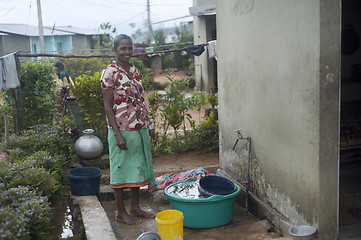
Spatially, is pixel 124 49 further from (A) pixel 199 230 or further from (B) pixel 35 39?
(B) pixel 35 39

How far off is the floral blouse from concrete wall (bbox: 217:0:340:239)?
4.29ft

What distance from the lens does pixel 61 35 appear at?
94.0ft

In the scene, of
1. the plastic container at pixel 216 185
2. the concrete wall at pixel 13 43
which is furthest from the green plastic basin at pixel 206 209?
the concrete wall at pixel 13 43

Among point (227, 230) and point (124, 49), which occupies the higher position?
point (124, 49)

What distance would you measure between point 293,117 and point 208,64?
40.6 ft

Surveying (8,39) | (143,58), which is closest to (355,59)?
(143,58)

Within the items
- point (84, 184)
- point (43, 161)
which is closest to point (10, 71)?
point (43, 161)

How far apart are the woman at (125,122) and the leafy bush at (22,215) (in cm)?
97

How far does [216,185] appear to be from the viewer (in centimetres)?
468

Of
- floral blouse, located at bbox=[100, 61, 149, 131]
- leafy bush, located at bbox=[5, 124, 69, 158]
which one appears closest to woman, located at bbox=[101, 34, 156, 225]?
floral blouse, located at bbox=[100, 61, 149, 131]

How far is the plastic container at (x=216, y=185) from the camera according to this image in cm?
456

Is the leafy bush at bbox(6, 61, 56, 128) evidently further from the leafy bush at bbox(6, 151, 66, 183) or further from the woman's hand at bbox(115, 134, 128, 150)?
the woman's hand at bbox(115, 134, 128, 150)

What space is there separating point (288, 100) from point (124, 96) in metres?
1.71

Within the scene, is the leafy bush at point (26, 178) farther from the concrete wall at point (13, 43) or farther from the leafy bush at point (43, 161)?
the concrete wall at point (13, 43)
